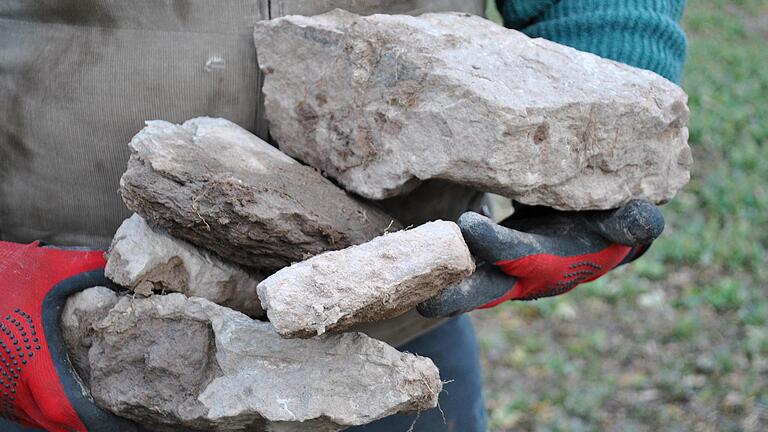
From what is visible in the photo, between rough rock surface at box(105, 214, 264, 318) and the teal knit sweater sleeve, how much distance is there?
71cm

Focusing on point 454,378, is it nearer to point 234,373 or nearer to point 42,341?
point 234,373

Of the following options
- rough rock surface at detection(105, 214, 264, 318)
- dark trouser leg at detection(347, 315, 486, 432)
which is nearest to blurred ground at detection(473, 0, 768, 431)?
dark trouser leg at detection(347, 315, 486, 432)

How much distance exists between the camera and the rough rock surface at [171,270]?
1.29 meters

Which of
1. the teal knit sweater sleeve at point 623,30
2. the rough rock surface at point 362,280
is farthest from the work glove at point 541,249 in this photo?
the teal knit sweater sleeve at point 623,30

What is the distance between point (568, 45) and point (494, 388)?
2.51 metres

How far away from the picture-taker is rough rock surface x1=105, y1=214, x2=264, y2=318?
1288 millimetres

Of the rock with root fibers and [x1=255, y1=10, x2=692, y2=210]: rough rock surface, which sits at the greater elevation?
[x1=255, y1=10, x2=692, y2=210]: rough rock surface

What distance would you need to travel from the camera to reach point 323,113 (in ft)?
4.69

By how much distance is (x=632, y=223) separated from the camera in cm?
142

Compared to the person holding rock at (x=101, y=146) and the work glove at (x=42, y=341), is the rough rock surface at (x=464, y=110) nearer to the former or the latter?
the person holding rock at (x=101, y=146)

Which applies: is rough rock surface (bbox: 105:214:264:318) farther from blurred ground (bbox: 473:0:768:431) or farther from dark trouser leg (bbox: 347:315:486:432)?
blurred ground (bbox: 473:0:768:431)

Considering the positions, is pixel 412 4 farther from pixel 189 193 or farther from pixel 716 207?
pixel 716 207

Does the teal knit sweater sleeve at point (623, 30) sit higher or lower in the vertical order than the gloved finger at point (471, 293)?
higher

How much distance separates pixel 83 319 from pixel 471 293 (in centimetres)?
61
